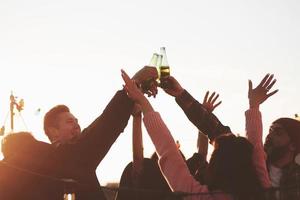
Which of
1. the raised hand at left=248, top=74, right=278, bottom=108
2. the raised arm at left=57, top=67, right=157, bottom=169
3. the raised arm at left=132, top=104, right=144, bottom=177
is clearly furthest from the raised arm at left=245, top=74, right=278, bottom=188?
the raised arm at left=132, top=104, right=144, bottom=177

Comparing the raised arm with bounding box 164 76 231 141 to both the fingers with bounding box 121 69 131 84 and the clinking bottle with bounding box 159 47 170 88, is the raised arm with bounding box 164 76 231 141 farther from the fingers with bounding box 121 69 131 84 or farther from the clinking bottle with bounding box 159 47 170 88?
the fingers with bounding box 121 69 131 84

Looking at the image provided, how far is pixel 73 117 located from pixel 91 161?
116 centimetres

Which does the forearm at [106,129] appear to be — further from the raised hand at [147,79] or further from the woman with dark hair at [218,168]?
the woman with dark hair at [218,168]

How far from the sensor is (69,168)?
4.66 m

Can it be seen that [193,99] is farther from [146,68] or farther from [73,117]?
[73,117]

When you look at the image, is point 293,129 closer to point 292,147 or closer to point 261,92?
point 292,147

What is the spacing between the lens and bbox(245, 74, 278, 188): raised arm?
4.27 meters

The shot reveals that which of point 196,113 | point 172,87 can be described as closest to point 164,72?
point 172,87

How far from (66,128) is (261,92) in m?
1.97

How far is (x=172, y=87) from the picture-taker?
564 centimetres

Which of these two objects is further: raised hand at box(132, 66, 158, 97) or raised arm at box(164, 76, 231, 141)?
raised arm at box(164, 76, 231, 141)

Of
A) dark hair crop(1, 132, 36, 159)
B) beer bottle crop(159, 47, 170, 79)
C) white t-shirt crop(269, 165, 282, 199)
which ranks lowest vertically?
white t-shirt crop(269, 165, 282, 199)

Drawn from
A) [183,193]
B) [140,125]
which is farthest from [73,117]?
[183,193]

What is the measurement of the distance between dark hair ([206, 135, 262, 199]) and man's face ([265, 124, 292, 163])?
2011 mm
